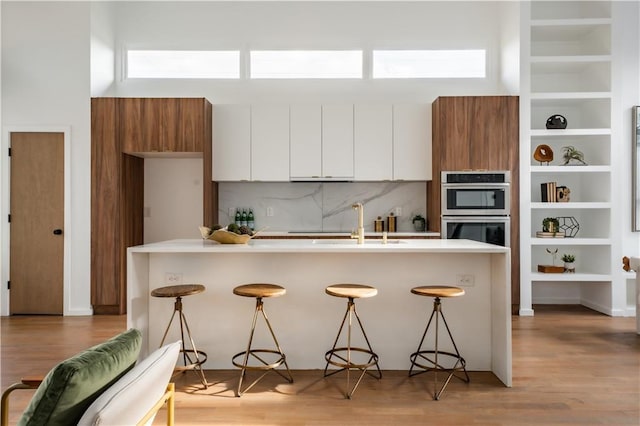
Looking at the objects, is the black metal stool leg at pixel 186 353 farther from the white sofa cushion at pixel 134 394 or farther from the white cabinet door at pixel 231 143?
the white cabinet door at pixel 231 143

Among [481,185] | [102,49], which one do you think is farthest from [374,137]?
[102,49]

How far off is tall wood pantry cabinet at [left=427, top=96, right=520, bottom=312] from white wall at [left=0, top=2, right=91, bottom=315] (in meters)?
4.03

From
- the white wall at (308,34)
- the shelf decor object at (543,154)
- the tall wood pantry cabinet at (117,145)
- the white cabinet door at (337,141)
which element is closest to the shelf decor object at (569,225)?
the shelf decor object at (543,154)

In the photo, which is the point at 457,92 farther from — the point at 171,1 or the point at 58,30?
the point at 58,30

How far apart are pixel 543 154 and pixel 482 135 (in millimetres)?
771

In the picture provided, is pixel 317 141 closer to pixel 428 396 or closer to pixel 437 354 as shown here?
pixel 437 354

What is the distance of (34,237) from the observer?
16.3 ft

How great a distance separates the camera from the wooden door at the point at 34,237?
4961 millimetres

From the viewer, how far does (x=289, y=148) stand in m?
5.21

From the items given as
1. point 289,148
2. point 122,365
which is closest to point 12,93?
point 289,148

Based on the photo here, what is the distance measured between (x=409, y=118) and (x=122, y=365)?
14.8 feet

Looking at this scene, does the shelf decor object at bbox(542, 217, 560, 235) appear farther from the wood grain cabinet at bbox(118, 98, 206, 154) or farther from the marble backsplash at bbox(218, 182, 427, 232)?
the wood grain cabinet at bbox(118, 98, 206, 154)

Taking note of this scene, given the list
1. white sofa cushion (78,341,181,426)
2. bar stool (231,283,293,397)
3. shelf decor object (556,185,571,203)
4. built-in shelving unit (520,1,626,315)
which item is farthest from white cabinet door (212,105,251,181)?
white sofa cushion (78,341,181,426)

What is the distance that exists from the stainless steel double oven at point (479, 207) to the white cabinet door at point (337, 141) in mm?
1188
